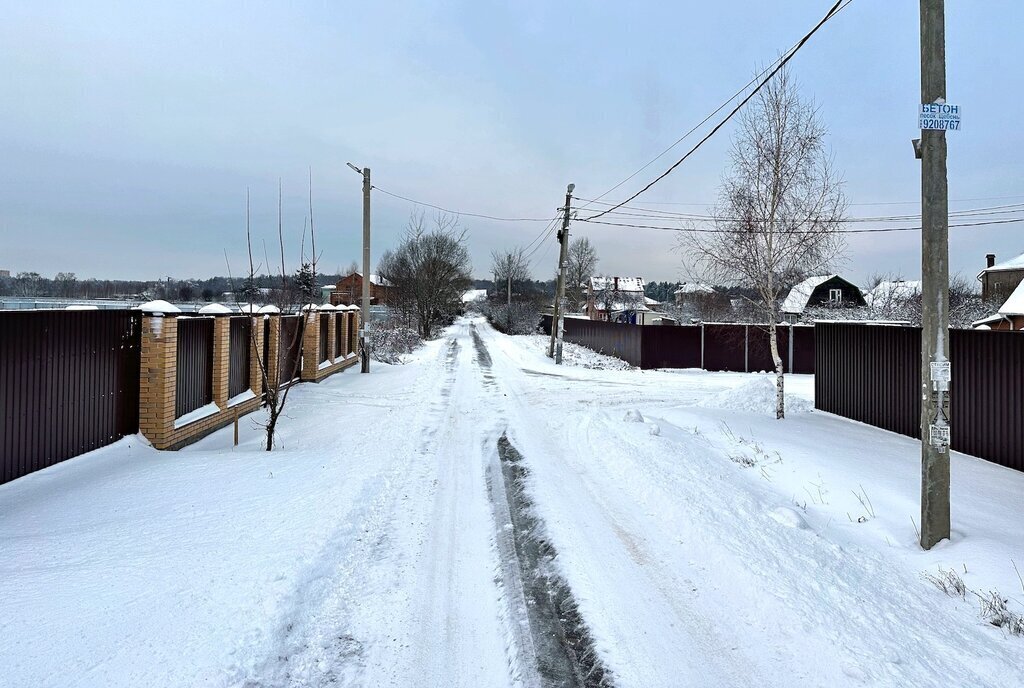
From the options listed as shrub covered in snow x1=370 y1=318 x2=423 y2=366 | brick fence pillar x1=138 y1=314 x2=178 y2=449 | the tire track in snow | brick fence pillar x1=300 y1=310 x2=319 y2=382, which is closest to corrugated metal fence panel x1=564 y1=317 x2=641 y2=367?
shrub covered in snow x1=370 y1=318 x2=423 y2=366

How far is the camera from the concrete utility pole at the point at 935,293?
4473mm

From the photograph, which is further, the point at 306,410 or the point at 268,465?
the point at 306,410

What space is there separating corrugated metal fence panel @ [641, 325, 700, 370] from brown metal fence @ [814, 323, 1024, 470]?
31.9ft

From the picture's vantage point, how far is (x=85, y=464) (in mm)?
6227

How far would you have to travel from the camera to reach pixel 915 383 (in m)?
8.84

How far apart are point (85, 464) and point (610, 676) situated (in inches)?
240

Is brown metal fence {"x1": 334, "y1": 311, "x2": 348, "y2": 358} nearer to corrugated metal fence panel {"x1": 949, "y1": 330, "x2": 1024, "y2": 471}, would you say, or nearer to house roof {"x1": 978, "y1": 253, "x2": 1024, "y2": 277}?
corrugated metal fence panel {"x1": 949, "y1": 330, "x2": 1024, "y2": 471}

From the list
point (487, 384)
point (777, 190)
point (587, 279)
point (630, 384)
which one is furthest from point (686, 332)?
point (587, 279)

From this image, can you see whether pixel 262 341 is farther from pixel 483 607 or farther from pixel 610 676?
pixel 610 676

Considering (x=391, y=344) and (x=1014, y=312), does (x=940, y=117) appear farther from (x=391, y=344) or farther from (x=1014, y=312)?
(x=1014, y=312)

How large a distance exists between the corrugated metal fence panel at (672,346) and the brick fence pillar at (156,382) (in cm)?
1723

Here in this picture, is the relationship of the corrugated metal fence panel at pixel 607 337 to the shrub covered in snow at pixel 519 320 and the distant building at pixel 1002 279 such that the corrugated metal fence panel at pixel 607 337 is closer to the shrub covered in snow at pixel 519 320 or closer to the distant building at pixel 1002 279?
the shrub covered in snow at pixel 519 320

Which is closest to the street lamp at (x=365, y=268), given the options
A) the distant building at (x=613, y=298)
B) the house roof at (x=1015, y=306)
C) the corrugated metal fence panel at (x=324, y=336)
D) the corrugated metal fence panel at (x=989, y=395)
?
the corrugated metal fence panel at (x=324, y=336)

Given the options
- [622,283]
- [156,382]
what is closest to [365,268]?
[156,382]
